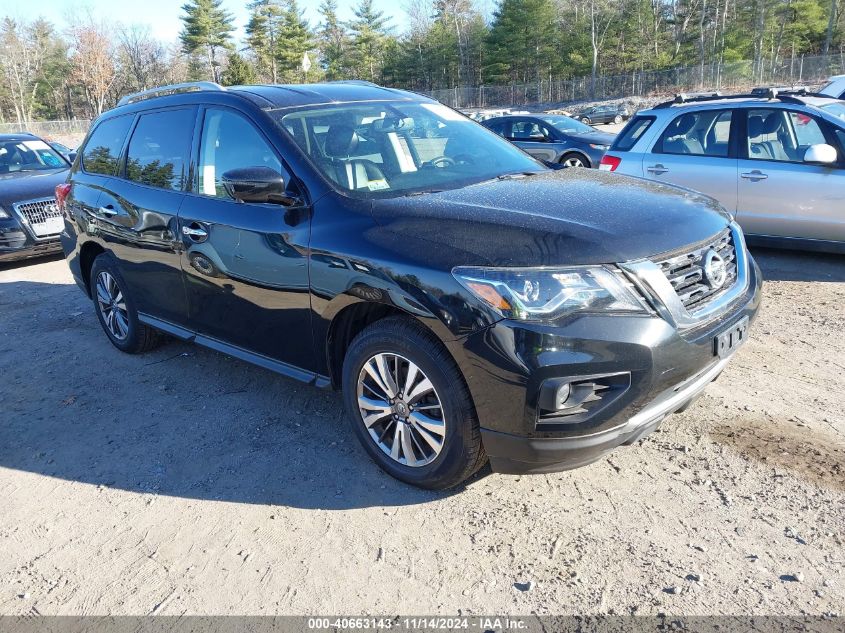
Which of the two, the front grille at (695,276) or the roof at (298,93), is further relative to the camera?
the roof at (298,93)

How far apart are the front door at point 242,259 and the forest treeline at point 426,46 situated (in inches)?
2288

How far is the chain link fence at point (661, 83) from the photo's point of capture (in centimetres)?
4969

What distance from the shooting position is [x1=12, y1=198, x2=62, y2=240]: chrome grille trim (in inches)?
344

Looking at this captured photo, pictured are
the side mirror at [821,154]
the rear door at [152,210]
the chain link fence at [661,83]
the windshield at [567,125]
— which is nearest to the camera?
the rear door at [152,210]

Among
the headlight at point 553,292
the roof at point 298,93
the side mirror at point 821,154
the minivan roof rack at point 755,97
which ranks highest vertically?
the roof at point 298,93

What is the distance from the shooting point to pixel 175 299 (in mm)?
4395

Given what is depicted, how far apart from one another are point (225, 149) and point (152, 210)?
777mm

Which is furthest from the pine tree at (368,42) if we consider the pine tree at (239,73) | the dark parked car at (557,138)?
the dark parked car at (557,138)

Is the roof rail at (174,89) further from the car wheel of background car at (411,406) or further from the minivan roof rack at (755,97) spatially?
the minivan roof rack at (755,97)

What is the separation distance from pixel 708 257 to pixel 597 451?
105 centimetres

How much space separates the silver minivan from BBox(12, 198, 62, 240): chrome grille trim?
743 cm

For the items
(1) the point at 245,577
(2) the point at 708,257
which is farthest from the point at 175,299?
(2) the point at 708,257

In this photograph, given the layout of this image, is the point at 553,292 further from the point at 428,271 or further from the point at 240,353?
the point at 240,353

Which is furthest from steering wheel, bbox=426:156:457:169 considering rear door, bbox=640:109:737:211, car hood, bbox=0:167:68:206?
car hood, bbox=0:167:68:206
